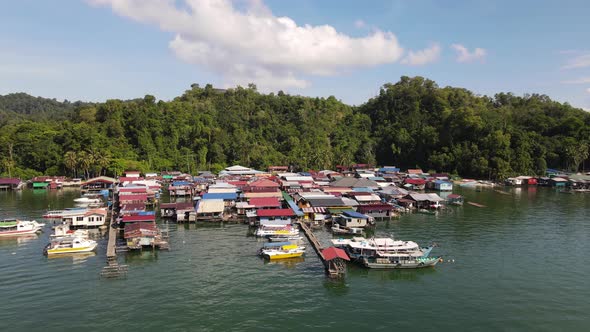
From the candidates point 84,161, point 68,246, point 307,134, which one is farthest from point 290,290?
point 307,134

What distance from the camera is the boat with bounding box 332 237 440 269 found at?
101 feet

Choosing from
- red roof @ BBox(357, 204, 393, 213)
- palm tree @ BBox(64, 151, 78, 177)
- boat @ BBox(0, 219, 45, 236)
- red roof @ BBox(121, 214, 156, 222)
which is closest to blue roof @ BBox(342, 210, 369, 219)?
red roof @ BBox(357, 204, 393, 213)

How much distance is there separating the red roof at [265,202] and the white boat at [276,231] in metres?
7.50

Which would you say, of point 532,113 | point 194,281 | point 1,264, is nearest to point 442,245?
point 194,281

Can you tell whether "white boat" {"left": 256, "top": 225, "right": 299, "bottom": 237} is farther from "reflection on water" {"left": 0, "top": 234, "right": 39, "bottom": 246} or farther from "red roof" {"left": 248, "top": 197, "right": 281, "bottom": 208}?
"reflection on water" {"left": 0, "top": 234, "right": 39, "bottom": 246}

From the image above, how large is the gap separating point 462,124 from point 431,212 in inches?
2045

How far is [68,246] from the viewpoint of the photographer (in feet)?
110

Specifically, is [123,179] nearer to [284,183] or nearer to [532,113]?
[284,183]

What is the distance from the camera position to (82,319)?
882 inches

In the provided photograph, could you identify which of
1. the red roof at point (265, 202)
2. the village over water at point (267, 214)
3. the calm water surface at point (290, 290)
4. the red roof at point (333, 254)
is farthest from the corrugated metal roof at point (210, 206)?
the red roof at point (333, 254)

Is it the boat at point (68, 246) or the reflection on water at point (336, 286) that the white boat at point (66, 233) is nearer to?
the boat at point (68, 246)

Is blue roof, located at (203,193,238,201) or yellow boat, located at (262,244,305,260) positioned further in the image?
blue roof, located at (203,193,238,201)

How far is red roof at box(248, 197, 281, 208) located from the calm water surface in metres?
7.92

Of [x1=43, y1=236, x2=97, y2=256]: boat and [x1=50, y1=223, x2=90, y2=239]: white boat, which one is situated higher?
[x1=50, y1=223, x2=90, y2=239]: white boat
